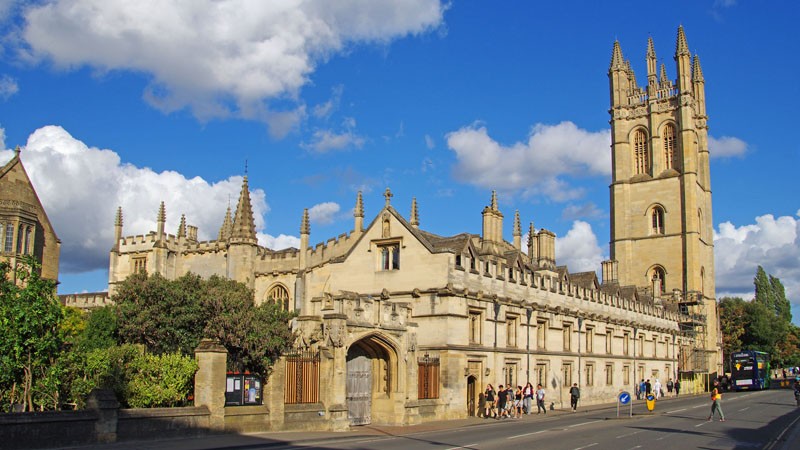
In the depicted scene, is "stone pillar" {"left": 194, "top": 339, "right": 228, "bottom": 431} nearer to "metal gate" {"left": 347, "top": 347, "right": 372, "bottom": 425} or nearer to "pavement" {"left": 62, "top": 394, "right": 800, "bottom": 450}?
"pavement" {"left": 62, "top": 394, "right": 800, "bottom": 450}

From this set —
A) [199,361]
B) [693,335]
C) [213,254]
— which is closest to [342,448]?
[199,361]

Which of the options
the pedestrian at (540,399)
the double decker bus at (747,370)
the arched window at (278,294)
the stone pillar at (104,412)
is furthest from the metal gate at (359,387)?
the double decker bus at (747,370)

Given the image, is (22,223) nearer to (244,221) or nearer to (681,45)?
(244,221)

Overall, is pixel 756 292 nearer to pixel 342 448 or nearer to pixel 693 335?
pixel 693 335

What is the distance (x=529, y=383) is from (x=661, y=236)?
50.3 meters

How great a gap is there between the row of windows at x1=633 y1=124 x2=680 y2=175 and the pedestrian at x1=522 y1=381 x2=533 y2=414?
54.1 m

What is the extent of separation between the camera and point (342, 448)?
20047mm

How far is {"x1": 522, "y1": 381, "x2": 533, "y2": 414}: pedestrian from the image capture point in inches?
1497

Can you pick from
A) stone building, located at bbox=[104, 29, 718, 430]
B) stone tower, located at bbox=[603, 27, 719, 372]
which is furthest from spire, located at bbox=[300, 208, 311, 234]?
stone tower, located at bbox=[603, 27, 719, 372]

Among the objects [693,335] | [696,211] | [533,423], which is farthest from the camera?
[696,211]

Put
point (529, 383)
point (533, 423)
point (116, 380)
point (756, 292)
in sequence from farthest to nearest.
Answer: point (756, 292) < point (529, 383) < point (533, 423) < point (116, 380)

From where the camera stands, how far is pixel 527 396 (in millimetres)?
38094

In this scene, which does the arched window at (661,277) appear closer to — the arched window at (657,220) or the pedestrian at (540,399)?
the arched window at (657,220)

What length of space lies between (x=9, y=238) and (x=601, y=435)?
40.3m
